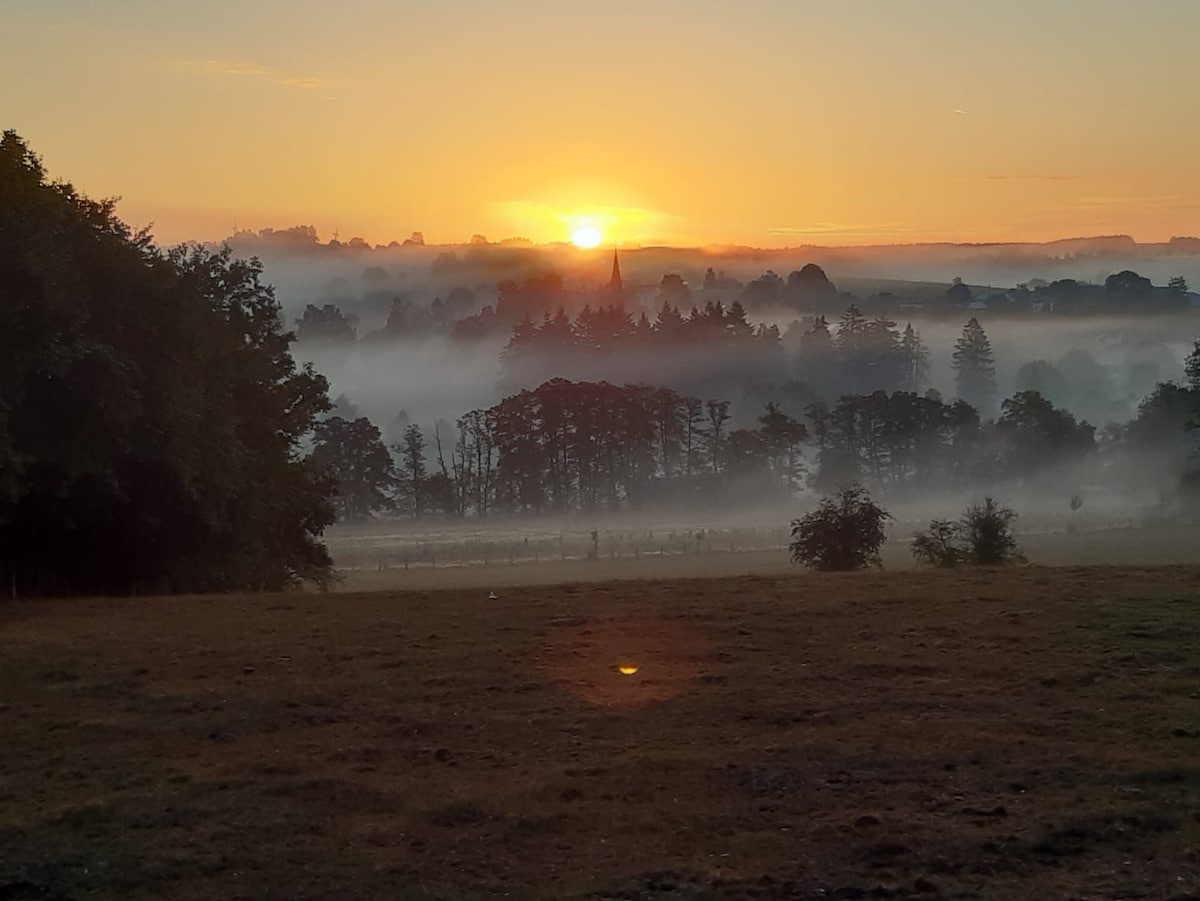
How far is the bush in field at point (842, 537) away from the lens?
33.0m

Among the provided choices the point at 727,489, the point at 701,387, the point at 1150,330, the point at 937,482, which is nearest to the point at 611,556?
the point at 727,489

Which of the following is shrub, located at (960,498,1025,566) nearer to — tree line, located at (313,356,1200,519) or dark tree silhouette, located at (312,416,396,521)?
dark tree silhouette, located at (312,416,396,521)

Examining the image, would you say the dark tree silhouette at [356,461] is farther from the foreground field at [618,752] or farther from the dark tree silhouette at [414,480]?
the foreground field at [618,752]

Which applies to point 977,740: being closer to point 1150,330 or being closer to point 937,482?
point 937,482

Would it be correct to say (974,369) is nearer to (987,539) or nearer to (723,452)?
(723,452)

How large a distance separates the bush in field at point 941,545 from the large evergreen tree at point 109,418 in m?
16.0

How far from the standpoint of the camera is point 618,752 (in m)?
9.95

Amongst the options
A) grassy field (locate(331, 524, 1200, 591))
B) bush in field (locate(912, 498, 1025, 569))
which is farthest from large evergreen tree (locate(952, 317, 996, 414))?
bush in field (locate(912, 498, 1025, 569))

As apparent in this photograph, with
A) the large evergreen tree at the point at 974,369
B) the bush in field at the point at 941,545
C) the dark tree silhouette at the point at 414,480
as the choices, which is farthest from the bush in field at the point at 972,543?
the large evergreen tree at the point at 974,369

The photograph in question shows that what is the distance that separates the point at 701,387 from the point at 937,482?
141 feet

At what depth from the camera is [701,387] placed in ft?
450

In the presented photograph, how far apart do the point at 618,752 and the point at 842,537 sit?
24340 millimetres

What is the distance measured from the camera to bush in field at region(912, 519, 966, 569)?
31.1 metres

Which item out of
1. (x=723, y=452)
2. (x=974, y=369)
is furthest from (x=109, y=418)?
(x=974, y=369)
